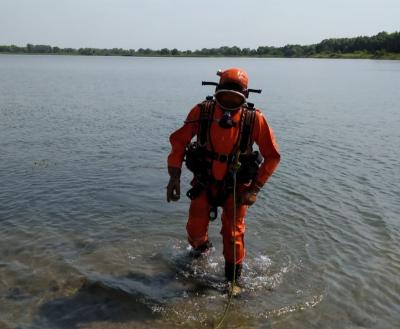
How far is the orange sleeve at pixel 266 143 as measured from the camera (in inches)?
217

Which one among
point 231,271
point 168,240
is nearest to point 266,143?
point 231,271

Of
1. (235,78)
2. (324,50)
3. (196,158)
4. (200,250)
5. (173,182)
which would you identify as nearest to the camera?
(235,78)

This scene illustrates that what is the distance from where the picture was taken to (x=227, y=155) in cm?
561

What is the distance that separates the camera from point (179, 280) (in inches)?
248

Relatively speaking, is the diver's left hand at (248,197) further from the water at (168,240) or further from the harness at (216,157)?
the water at (168,240)

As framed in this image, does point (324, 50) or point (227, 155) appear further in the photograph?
point (324, 50)

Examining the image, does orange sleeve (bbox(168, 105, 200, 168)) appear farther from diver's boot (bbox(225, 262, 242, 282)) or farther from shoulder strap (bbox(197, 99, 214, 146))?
diver's boot (bbox(225, 262, 242, 282))

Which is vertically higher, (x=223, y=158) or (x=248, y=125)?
(x=248, y=125)

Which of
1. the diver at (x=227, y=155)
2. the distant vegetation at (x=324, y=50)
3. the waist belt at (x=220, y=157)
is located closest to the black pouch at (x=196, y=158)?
the diver at (x=227, y=155)

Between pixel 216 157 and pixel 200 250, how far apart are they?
1.76 m

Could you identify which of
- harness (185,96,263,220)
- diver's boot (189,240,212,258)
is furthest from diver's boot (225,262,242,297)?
harness (185,96,263,220)

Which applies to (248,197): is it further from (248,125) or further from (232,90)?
(232,90)

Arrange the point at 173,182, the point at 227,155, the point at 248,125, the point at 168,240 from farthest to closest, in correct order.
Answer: the point at 168,240 < the point at 173,182 < the point at 227,155 < the point at 248,125

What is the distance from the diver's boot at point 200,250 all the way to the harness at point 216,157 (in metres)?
0.90
